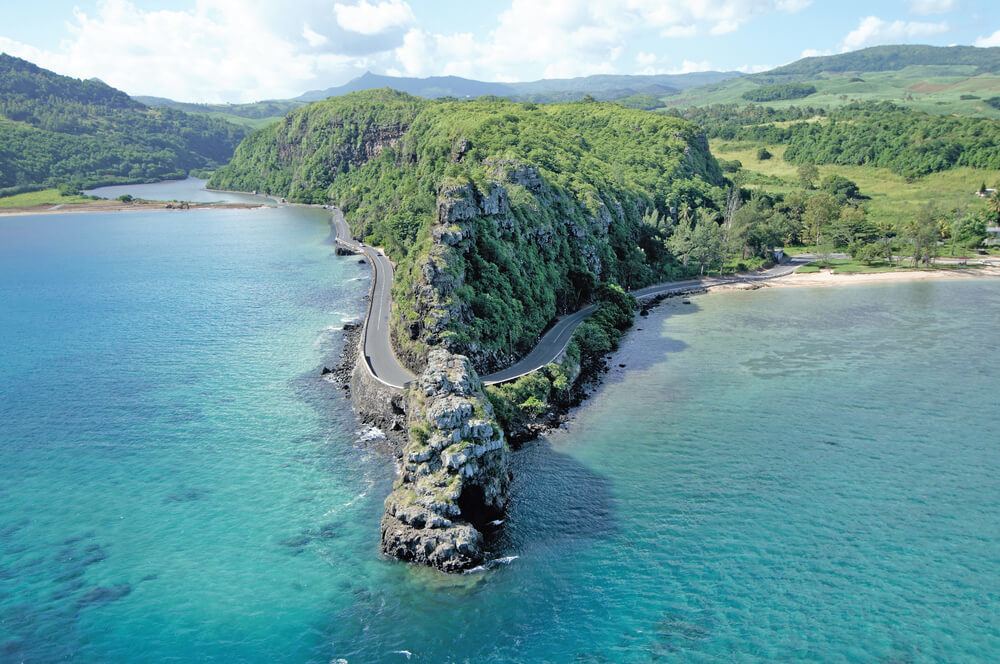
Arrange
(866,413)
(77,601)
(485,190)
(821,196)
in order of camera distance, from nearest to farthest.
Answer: (77,601), (866,413), (485,190), (821,196)

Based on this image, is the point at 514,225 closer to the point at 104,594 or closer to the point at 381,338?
the point at 381,338

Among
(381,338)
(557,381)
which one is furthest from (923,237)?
(381,338)

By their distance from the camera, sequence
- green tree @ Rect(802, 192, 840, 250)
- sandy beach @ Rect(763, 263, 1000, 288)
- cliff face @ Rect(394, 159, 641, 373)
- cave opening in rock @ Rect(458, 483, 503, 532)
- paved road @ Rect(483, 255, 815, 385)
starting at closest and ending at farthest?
cave opening in rock @ Rect(458, 483, 503, 532), cliff face @ Rect(394, 159, 641, 373), paved road @ Rect(483, 255, 815, 385), sandy beach @ Rect(763, 263, 1000, 288), green tree @ Rect(802, 192, 840, 250)

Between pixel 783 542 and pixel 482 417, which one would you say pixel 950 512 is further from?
pixel 482 417

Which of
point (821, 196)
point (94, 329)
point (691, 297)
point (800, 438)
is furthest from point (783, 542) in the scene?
point (821, 196)

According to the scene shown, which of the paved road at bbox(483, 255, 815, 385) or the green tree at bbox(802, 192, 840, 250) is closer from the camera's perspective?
the paved road at bbox(483, 255, 815, 385)

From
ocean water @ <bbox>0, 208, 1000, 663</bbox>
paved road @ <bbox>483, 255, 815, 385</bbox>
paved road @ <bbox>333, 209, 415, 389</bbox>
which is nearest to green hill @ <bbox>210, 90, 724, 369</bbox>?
paved road @ <bbox>483, 255, 815, 385</bbox>

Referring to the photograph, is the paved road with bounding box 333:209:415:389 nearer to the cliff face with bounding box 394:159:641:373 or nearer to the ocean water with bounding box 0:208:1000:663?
the cliff face with bounding box 394:159:641:373
